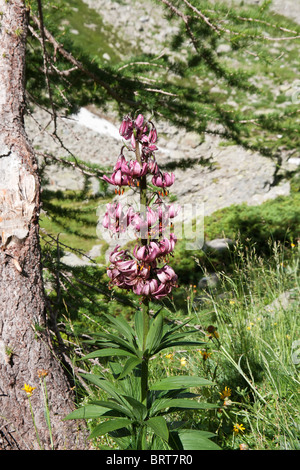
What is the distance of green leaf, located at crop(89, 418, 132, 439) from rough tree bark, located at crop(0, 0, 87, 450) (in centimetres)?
82

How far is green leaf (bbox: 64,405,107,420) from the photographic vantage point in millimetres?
1654

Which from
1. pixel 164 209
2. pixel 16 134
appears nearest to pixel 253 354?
pixel 164 209

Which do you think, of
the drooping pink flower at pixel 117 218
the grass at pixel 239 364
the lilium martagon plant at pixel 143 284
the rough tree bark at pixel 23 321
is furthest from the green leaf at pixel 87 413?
the drooping pink flower at pixel 117 218

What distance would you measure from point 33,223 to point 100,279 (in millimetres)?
1389

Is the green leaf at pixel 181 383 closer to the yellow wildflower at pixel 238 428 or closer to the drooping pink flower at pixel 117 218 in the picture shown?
the yellow wildflower at pixel 238 428

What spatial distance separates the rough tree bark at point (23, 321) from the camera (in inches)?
83.9

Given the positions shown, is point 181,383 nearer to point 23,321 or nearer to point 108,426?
point 108,426

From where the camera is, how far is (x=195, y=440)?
64.8 inches

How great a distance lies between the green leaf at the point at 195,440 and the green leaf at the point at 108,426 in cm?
29

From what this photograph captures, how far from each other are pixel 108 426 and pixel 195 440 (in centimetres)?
43

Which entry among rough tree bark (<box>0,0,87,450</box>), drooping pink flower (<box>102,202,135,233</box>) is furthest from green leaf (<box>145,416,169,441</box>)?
rough tree bark (<box>0,0,87,450</box>)

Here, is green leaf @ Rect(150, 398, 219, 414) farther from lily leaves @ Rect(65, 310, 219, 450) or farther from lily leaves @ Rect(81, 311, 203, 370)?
lily leaves @ Rect(81, 311, 203, 370)

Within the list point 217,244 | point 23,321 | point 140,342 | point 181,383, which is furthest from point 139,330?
point 217,244
